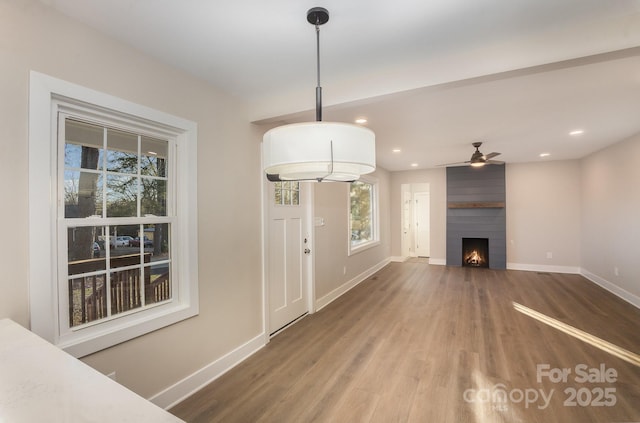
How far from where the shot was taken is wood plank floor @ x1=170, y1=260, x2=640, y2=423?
211cm

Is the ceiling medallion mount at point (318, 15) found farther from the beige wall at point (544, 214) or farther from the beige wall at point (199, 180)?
the beige wall at point (544, 214)

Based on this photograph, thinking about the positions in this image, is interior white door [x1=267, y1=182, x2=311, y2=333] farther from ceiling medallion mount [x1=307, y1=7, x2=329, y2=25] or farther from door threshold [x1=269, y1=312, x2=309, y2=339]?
ceiling medallion mount [x1=307, y1=7, x2=329, y2=25]

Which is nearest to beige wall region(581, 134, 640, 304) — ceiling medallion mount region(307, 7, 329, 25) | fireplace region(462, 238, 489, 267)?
fireplace region(462, 238, 489, 267)

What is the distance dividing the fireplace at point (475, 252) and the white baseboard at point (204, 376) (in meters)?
5.98

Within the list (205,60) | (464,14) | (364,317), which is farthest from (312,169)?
(364,317)

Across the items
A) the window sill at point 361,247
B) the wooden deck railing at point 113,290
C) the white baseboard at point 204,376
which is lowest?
A: the white baseboard at point 204,376

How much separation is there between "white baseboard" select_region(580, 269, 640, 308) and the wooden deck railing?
607 cm

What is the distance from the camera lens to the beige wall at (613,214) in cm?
425

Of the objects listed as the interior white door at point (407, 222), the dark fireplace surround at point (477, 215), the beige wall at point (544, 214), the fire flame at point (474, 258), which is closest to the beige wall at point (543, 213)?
the beige wall at point (544, 214)

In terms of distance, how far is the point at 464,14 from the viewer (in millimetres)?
1655

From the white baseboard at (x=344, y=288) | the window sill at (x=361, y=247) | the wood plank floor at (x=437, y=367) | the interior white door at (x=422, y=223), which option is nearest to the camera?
the wood plank floor at (x=437, y=367)

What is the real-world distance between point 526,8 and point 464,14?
1.05 ft

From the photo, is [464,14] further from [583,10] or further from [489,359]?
[489,359]

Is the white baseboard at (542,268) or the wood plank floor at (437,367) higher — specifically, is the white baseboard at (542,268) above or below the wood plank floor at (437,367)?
above
